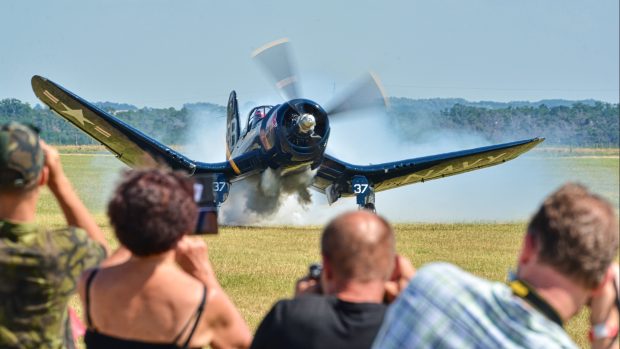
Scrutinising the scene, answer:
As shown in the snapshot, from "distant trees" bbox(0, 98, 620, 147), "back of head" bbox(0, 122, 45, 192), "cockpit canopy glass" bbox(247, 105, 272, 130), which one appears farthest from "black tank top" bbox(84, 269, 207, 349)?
"distant trees" bbox(0, 98, 620, 147)

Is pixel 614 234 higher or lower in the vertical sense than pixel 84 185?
higher

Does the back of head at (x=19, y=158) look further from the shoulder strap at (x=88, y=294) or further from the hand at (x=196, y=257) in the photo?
the hand at (x=196, y=257)

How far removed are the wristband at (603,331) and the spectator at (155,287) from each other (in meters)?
1.14

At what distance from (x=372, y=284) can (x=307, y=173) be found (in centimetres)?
1697

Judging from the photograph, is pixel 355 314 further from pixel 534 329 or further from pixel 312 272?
pixel 534 329

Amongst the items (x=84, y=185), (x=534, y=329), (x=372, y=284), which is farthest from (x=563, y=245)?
(x=84, y=185)

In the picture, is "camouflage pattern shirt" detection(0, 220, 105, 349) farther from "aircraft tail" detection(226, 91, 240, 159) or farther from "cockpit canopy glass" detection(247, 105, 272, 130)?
"aircraft tail" detection(226, 91, 240, 159)

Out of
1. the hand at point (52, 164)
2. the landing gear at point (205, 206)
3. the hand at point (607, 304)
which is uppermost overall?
the hand at point (52, 164)

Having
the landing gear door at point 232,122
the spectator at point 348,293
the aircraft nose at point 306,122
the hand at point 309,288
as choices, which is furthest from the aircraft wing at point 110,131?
the spectator at point 348,293

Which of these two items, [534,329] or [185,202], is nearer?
[534,329]

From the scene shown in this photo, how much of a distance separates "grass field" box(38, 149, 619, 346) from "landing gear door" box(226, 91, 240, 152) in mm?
4390

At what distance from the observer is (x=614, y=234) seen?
2518mm

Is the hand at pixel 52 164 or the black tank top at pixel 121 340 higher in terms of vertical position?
the hand at pixel 52 164

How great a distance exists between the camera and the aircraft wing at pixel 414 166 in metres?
21.7
